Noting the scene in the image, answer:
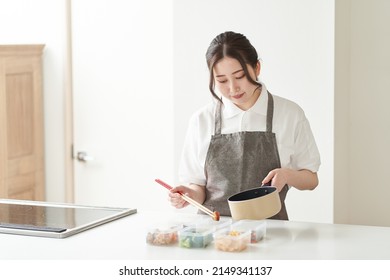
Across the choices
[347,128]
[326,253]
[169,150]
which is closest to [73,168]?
[169,150]

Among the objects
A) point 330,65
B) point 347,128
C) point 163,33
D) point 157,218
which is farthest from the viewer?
point 163,33

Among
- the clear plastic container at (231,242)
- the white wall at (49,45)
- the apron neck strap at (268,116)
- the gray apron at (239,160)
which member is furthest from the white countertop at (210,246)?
the white wall at (49,45)

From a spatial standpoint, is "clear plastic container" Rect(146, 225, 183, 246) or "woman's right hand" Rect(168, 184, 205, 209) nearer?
"clear plastic container" Rect(146, 225, 183, 246)

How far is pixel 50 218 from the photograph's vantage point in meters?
2.42

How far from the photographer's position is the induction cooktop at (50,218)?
2.23 m

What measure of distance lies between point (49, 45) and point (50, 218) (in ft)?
7.37

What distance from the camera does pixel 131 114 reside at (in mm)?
4289

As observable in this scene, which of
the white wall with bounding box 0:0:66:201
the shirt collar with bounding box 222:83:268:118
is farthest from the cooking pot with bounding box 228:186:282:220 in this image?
the white wall with bounding box 0:0:66:201

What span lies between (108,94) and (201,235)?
2421 millimetres

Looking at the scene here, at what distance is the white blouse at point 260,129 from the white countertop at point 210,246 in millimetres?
359

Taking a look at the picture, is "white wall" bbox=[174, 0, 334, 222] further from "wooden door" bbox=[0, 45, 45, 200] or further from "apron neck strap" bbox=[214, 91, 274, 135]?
"wooden door" bbox=[0, 45, 45, 200]

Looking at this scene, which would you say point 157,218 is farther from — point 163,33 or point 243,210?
point 163,33

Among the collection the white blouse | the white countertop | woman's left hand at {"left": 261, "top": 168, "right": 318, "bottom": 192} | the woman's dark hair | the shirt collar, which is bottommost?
the white countertop

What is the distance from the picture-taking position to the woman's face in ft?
8.38
